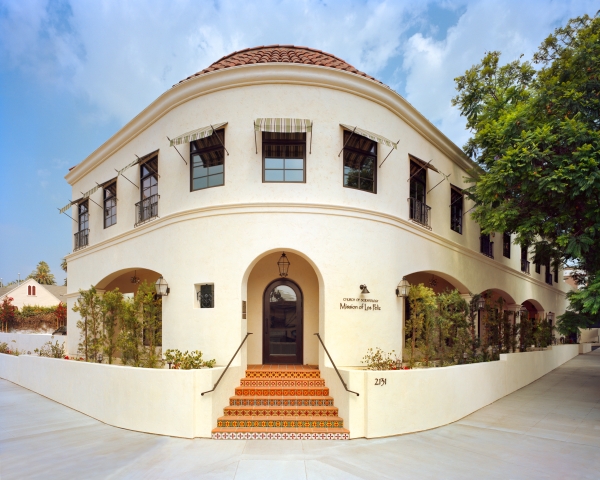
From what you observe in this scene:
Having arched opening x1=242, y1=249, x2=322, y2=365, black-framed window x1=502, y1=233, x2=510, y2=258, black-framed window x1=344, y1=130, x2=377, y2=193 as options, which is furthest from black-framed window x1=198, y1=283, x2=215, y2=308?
black-framed window x1=502, y1=233, x2=510, y2=258

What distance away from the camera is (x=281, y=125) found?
10.0 meters

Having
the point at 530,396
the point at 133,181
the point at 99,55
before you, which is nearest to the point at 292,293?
the point at 133,181

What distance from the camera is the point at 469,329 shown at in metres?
12.2

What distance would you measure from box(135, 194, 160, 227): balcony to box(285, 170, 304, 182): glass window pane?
419 centimetres

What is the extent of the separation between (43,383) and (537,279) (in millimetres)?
25031

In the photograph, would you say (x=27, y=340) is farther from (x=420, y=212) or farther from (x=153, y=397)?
(x=420, y=212)

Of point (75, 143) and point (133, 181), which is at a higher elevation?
point (75, 143)

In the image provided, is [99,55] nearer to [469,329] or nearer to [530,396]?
[469,329]

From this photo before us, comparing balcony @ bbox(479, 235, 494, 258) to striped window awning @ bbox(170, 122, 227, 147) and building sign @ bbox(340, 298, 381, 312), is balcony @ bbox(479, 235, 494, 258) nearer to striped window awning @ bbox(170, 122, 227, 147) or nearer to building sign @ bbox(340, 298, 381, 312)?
building sign @ bbox(340, 298, 381, 312)

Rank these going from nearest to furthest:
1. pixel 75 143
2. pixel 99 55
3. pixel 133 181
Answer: pixel 133 181, pixel 99 55, pixel 75 143

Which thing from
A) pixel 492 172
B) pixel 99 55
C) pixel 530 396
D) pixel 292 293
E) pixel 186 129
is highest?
pixel 99 55

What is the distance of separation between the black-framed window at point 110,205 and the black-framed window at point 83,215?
1.85 metres

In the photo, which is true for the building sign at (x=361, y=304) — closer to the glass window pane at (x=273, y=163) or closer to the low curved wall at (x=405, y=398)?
the low curved wall at (x=405, y=398)

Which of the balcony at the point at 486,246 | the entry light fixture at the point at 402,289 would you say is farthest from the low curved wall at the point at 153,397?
the balcony at the point at 486,246
